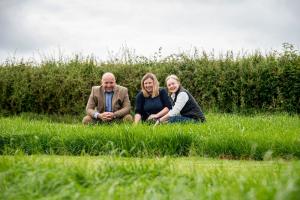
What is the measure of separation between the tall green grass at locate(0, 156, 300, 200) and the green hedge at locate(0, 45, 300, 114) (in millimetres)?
10463

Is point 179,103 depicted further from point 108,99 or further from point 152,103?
point 108,99

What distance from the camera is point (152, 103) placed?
1191cm

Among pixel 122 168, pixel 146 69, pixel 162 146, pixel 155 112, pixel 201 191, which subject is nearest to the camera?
pixel 201 191

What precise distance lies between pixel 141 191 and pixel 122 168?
805 millimetres

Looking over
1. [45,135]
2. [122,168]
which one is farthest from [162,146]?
[122,168]

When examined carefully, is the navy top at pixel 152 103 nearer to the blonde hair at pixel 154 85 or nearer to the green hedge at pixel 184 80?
the blonde hair at pixel 154 85

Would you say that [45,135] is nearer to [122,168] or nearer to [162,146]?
[162,146]

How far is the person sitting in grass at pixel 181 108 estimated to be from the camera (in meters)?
11.3

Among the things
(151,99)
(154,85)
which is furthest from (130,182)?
(151,99)

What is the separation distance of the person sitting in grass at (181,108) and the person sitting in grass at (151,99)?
0.89 feet

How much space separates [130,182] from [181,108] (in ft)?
22.1

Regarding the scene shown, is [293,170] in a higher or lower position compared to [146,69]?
lower

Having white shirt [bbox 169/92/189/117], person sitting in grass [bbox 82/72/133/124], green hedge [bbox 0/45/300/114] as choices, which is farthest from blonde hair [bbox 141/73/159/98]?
green hedge [bbox 0/45/300/114]

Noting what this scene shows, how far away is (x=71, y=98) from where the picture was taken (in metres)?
16.7
